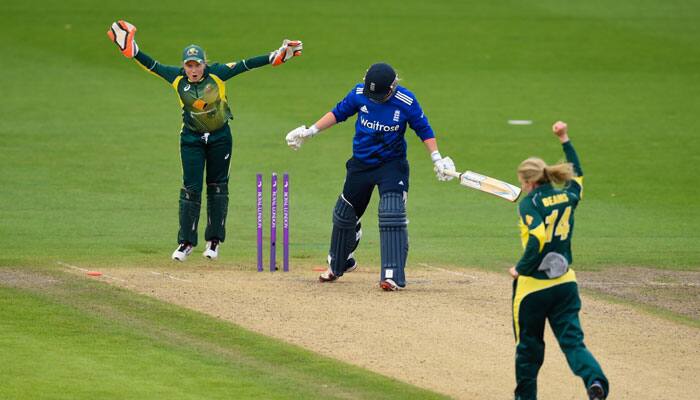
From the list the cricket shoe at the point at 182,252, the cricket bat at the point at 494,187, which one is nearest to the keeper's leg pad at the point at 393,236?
the cricket bat at the point at 494,187

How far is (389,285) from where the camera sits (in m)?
14.2

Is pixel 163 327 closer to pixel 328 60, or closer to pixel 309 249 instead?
pixel 309 249

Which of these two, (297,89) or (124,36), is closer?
(124,36)

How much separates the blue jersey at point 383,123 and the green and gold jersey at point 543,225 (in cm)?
405

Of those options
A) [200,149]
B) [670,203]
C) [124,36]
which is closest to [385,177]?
[200,149]

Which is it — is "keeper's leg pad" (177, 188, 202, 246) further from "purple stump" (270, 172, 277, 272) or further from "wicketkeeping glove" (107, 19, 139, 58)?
"wicketkeeping glove" (107, 19, 139, 58)

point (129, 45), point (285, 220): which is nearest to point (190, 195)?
point (285, 220)

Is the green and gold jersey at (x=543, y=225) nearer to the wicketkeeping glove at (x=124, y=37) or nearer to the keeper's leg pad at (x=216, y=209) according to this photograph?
the keeper's leg pad at (x=216, y=209)

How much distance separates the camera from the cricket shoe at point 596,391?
32.4 ft

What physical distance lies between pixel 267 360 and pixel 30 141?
13.4m

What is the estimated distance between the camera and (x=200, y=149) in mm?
15617

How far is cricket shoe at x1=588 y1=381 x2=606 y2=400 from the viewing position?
9875mm

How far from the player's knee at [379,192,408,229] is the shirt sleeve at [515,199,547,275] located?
13.4 ft

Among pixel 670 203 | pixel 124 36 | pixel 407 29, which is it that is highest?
pixel 407 29
